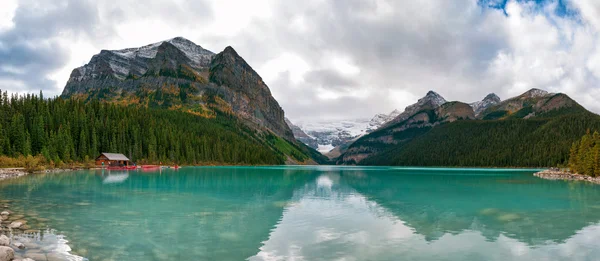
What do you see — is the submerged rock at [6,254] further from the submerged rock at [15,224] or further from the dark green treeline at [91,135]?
the dark green treeline at [91,135]

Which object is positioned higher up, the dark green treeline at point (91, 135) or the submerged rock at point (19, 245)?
the dark green treeline at point (91, 135)

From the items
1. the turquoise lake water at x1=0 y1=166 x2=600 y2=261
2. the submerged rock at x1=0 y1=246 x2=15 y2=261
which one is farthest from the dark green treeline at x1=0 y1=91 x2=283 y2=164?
the submerged rock at x1=0 y1=246 x2=15 y2=261

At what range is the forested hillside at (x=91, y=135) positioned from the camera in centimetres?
10550

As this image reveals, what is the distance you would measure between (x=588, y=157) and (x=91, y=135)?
146379 mm

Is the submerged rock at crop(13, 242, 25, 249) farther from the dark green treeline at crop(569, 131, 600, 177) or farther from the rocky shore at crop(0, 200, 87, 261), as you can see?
the dark green treeline at crop(569, 131, 600, 177)

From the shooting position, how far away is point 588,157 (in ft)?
281

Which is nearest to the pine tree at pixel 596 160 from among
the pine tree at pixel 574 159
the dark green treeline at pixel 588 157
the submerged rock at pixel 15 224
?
the dark green treeline at pixel 588 157

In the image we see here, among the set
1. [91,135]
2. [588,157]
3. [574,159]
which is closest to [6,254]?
[588,157]

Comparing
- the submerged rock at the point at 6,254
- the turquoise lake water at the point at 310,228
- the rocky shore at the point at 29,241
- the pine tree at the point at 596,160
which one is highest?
the pine tree at the point at 596,160

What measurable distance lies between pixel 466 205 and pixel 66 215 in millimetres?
36096

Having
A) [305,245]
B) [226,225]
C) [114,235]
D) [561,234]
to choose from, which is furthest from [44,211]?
[561,234]

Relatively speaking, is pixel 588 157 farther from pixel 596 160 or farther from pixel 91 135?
pixel 91 135

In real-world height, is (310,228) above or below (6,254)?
below

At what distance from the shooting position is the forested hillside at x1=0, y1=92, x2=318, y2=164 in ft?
346
